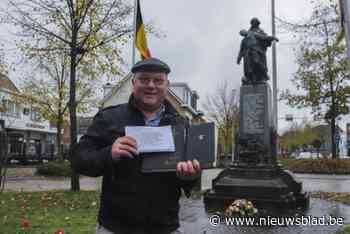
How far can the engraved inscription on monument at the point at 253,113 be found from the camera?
36.2ft

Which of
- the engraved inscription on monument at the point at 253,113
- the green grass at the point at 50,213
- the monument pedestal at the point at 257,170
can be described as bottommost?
the green grass at the point at 50,213

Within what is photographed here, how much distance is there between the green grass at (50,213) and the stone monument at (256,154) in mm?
3244

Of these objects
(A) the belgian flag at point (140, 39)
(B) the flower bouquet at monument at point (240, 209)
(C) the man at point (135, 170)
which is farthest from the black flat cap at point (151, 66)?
(A) the belgian flag at point (140, 39)

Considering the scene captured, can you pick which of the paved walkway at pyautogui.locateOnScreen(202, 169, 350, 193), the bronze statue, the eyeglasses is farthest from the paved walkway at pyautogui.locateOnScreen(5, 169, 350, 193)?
the eyeglasses

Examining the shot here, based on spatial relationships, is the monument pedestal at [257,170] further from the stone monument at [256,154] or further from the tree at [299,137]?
the tree at [299,137]

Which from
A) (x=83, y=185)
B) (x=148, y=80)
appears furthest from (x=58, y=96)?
(x=148, y=80)

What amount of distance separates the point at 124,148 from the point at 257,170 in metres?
8.63

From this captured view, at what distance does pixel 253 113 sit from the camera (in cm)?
1112

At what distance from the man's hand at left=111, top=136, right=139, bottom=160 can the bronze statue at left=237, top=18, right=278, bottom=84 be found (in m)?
9.52

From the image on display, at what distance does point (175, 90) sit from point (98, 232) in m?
46.9

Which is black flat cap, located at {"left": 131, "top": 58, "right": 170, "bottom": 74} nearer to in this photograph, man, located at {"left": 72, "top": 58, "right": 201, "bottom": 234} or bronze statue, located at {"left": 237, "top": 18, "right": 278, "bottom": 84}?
man, located at {"left": 72, "top": 58, "right": 201, "bottom": 234}

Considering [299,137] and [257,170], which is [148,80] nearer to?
[257,170]

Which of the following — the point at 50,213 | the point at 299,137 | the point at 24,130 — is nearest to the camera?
the point at 50,213

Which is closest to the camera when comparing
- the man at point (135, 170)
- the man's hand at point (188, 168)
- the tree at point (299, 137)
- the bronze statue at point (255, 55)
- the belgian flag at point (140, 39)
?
the man's hand at point (188, 168)
